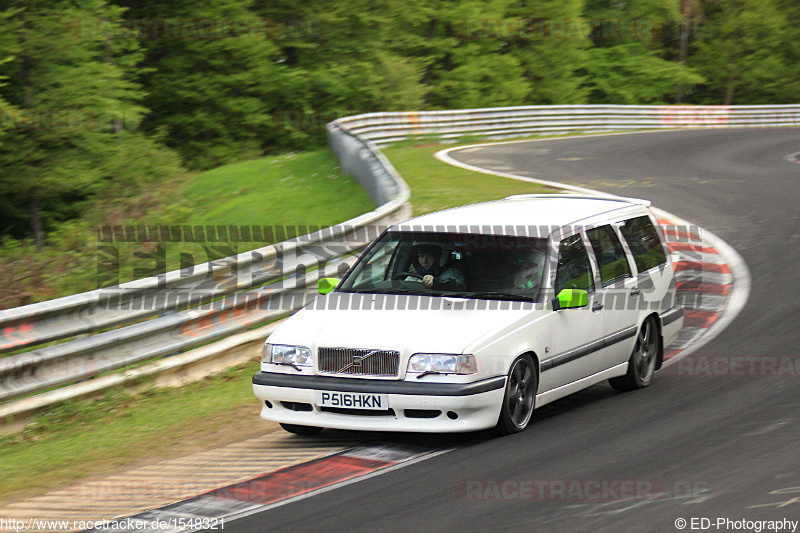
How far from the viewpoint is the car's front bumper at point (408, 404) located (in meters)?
6.99

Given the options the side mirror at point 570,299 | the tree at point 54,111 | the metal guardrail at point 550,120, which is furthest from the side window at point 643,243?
the tree at point 54,111

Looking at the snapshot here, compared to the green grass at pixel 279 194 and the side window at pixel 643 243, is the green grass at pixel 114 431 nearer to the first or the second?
the side window at pixel 643 243

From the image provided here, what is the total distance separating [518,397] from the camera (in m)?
7.46

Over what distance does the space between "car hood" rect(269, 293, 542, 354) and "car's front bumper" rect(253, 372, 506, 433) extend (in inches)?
10.1

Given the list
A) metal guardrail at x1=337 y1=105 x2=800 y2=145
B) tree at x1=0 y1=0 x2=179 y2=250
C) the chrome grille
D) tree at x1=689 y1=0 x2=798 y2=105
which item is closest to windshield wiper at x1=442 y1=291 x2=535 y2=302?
the chrome grille

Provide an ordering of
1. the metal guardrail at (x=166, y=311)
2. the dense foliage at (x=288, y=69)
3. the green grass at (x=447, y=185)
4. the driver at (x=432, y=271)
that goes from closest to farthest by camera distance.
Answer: the driver at (x=432, y=271) < the metal guardrail at (x=166, y=311) < the green grass at (x=447, y=185) < the dense foliage at (x=288, y=69)

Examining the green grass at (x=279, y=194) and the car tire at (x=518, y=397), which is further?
the green grass at (x=279, y=194)

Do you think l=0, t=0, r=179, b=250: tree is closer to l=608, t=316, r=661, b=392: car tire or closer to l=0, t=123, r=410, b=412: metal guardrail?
l=0, t=123, r=410, b=412: metal guardrail

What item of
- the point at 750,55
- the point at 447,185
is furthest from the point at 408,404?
the point at 750,55

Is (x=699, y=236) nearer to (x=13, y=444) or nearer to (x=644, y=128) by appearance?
(x=13, y=444)

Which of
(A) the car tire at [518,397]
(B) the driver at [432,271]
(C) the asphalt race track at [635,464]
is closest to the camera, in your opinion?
(C) the asphalt race track at [635,464]

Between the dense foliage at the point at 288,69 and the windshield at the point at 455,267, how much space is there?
20533mm

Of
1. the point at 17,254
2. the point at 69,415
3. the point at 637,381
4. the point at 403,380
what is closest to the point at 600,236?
the point at 637,381

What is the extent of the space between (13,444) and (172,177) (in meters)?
24.7
